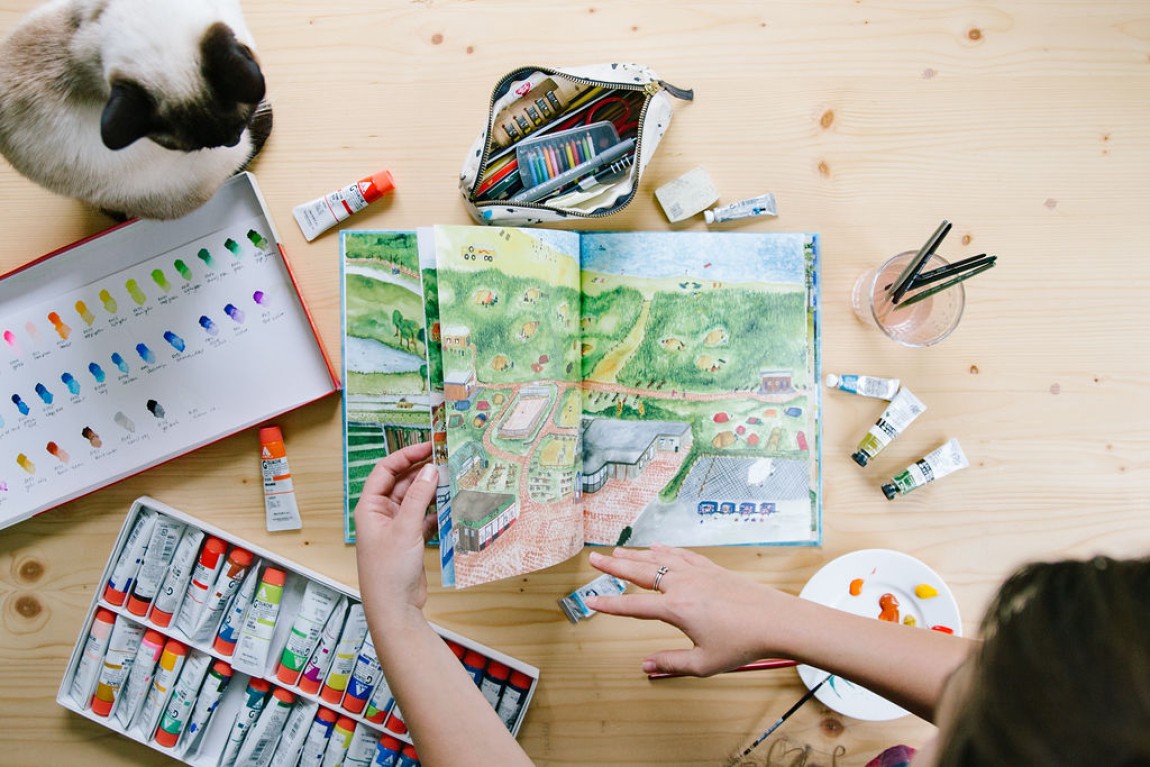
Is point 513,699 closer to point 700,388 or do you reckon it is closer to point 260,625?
point 260,625

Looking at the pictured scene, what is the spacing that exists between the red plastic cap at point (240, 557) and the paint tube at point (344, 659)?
5.1 inches

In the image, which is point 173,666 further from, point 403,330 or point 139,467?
point 403,330

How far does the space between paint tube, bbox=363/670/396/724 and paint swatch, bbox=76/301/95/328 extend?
0.49m

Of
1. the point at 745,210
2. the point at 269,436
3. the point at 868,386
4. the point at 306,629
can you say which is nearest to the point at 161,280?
the point at 269,436

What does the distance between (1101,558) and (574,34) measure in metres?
0.69

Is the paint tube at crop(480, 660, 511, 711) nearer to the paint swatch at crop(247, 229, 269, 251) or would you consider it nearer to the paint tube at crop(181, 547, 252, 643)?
the paint tube at crop(181, 547, 252, 643)

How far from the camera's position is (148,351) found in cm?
76

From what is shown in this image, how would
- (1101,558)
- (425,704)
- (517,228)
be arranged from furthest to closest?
(517,228), (425,704), (1101,558)

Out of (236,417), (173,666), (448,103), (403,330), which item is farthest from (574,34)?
(173,666)

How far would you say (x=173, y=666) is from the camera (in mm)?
752

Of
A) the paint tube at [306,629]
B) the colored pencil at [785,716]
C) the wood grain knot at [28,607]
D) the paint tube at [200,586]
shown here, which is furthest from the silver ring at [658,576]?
the wood grain knot at [28,607]

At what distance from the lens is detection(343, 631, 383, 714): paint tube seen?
752mm

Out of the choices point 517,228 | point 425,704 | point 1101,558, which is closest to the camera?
point 1101,558

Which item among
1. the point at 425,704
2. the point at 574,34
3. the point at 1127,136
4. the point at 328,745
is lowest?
the point at 328,745
